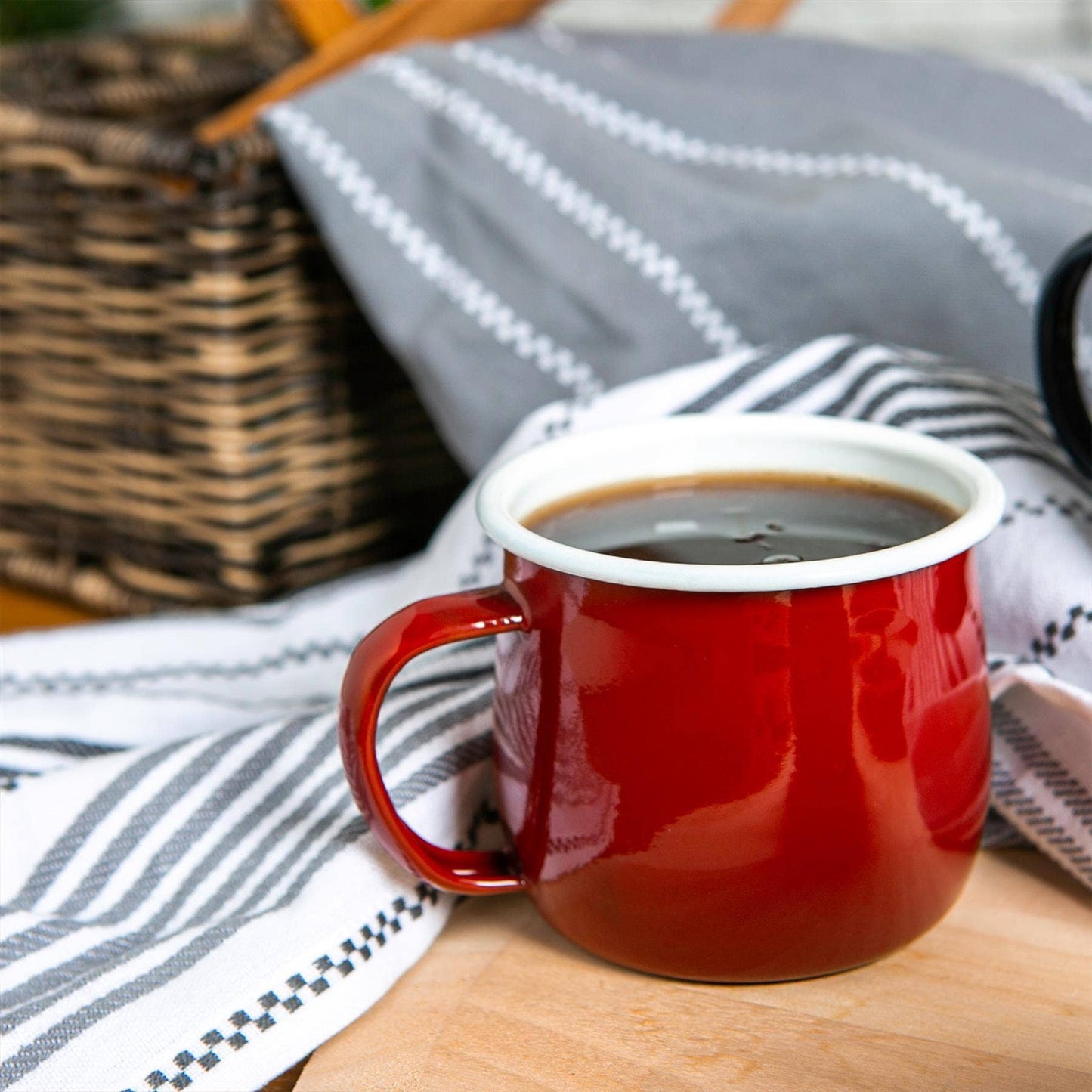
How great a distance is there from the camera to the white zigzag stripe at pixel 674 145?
53cm

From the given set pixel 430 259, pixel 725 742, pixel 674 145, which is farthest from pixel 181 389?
pixel 725 742

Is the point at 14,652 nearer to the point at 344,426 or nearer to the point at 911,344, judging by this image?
the point at 344,426

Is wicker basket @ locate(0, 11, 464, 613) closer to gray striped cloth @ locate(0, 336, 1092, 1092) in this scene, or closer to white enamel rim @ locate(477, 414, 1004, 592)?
gray striped cloth @ locate(0, 336, 1092, 1092)

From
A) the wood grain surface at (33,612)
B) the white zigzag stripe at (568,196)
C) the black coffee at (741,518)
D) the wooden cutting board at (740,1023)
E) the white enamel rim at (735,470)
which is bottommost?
the wood grain surface at (33,612)

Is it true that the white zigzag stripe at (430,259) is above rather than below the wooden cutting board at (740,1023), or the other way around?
above

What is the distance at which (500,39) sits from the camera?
579mm

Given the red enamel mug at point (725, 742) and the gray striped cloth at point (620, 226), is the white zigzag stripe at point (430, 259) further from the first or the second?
the red enamel mug at point (725, 742)

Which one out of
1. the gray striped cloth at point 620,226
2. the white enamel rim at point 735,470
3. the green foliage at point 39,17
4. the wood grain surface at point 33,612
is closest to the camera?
the white enamel rim at point 735,470

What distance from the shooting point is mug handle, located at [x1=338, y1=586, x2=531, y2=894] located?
0.33 m

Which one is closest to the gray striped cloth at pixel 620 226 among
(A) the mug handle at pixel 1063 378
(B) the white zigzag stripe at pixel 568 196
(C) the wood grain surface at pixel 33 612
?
(B) the white zigzag stripe at pixel 568 196

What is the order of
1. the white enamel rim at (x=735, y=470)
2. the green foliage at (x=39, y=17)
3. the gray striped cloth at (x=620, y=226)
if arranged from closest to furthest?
the white enamel rim at (x=735, y=470)
the gray striped cloth at (x=620, y=226)
the green foliage at (x=39, y=17)

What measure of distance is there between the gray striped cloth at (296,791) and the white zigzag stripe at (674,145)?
9 centimetres

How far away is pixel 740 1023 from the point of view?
328mm

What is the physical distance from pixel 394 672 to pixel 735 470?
0.39 feet
